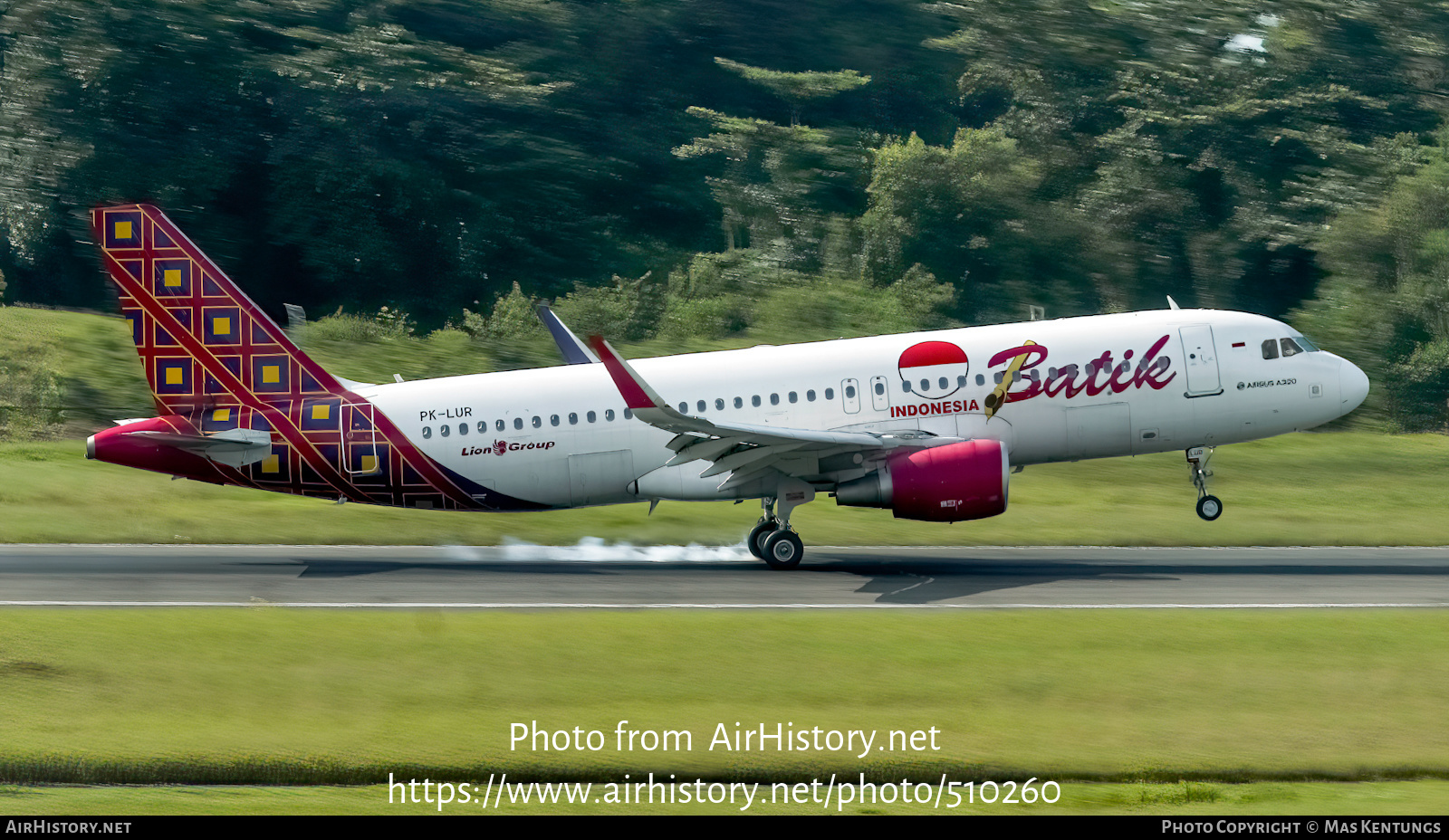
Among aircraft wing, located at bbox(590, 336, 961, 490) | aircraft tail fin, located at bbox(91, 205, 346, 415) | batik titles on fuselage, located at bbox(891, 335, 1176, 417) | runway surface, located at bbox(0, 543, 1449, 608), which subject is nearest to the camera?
runway surface, located at bbox(0, 543, 1449, 608)

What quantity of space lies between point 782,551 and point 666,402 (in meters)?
3.90

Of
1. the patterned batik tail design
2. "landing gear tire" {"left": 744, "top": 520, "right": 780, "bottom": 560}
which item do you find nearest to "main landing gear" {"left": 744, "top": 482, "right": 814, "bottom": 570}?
"landing gear tire" {"left": 744, "top": 520, "right": 780, "bottom": 560}

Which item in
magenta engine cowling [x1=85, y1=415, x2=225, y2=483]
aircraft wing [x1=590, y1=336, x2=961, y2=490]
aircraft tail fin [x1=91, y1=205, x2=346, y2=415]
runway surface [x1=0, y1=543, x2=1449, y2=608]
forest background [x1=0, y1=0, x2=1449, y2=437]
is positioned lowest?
runway surface [x1=0, y1=543, x2=1449, y2=608]

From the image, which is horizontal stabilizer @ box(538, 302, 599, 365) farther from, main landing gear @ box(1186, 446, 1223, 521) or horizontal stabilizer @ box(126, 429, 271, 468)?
main landing gear @ box(1186, 446, 1223, 521)

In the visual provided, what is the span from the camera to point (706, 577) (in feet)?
95.4

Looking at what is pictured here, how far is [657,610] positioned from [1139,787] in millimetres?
10734

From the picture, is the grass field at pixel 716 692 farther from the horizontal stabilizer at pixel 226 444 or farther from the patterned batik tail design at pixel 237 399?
the patterned batik tail design at pixel 237 399

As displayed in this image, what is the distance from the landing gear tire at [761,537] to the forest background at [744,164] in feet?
71.7

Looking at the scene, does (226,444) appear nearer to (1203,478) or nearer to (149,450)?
(149,450)

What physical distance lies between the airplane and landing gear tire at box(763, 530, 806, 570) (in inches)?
1.6

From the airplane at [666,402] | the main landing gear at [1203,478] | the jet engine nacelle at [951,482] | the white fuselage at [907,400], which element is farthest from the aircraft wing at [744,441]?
the main landing gear at [1203,478]

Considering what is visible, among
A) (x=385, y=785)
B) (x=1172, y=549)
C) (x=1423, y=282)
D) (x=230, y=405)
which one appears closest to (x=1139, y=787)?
(x=385, y=785)

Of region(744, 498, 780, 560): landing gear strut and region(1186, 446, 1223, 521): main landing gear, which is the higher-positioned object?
region(1186, 446, 1223, 521): main landing gear

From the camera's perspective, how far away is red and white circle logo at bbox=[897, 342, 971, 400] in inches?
1158
